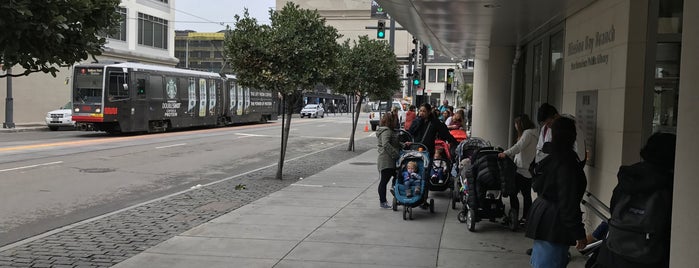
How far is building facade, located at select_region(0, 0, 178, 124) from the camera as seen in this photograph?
3706 cm

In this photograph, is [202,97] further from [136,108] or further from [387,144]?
[387,144]

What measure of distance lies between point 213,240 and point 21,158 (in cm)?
1177

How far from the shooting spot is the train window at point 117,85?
1078 inches

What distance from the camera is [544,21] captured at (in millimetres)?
10117

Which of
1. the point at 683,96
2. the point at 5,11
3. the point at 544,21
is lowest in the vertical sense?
the point at 683,96

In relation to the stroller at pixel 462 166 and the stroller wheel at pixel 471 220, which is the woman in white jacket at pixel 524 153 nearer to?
the stroller wheel at pixel 471 220

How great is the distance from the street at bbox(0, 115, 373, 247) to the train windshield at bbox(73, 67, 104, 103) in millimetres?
4589

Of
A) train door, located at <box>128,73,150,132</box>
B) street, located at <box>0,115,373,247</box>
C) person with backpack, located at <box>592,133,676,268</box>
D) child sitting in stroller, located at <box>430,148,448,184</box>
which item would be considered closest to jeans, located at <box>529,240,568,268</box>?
person with backpack, located at <box>592,133,676,268</box>

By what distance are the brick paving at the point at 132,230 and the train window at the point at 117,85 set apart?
55.5ft

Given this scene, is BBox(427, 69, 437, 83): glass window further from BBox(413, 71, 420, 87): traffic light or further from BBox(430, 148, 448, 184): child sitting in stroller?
BBox(430, 148, 448, 184): child sitting in stroller

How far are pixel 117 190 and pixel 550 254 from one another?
30.6 feet

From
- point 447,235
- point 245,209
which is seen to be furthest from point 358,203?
point 447,235

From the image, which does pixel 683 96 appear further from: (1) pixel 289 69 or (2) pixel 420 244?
(1) pixel 289 69

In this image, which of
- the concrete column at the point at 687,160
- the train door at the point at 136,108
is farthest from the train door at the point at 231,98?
the concrete column at the point at 687,160
